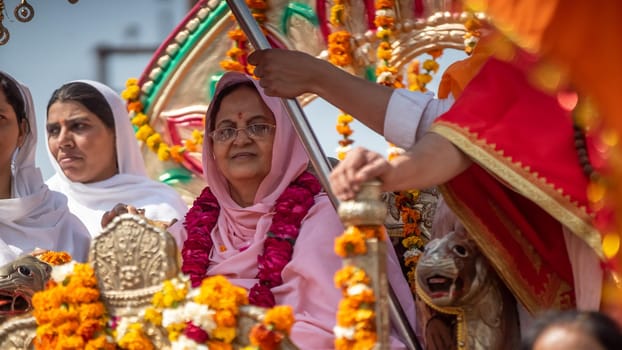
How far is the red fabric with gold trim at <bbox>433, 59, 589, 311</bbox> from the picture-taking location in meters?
3.48

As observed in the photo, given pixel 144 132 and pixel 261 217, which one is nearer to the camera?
pixel 261 217

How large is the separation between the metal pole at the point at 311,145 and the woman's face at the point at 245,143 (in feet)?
0.64

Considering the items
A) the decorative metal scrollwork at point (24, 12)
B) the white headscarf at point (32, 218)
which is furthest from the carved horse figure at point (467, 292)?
the decorative metal scrollwork at point (24, 12)

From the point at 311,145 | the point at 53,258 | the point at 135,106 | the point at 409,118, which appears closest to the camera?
the point at 409,118

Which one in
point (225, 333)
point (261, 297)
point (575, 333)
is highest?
point (575, 333)

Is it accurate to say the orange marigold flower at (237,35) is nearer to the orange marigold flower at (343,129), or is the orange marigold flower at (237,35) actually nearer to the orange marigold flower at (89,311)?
the orange marigold flower at (343,129)

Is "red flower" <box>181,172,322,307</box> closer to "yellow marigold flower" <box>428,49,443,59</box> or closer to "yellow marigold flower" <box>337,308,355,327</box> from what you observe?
"yellow marigold flower" <box>337,308,355,327</box>

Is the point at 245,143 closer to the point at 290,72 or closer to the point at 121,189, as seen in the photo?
the point at 290,72

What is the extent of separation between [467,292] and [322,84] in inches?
33.5

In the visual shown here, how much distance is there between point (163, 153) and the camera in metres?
6.28


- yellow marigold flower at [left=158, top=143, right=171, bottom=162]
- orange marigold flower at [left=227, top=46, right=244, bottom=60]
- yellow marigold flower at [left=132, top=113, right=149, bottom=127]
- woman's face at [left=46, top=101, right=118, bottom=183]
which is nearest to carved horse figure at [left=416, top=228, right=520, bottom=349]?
woman's face at [left=46, top=101, right=118, bottom=183]

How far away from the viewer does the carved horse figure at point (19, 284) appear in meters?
4.08

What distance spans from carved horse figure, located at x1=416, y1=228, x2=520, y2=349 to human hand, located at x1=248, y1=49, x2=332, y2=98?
70 cm

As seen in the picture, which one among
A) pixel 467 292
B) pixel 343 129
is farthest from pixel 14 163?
pixel 467 292
